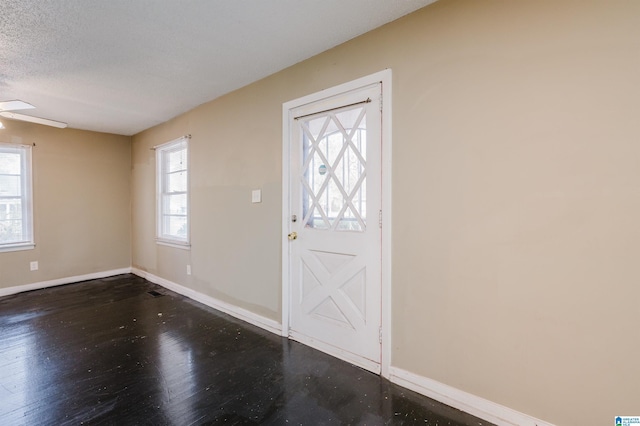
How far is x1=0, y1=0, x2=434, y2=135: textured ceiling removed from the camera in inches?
73.7

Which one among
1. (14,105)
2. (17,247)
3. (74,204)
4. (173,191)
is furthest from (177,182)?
(17,247)

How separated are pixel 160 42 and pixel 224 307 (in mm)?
2699

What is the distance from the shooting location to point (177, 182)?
14.6ft

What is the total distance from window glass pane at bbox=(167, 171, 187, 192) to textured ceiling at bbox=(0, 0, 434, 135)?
1222mm

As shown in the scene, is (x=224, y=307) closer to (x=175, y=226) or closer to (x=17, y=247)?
(x=175, y=226)

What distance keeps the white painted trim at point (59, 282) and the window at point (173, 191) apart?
1.35 metres

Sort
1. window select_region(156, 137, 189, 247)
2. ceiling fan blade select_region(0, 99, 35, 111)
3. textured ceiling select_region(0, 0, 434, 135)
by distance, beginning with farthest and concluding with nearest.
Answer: window select_region(156, 137, 189, 247), ceiling fan blade select_region(0, 99, 35, 111), textured ceiling select_region(0, 0, 434, 135)

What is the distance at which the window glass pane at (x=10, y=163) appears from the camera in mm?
4121

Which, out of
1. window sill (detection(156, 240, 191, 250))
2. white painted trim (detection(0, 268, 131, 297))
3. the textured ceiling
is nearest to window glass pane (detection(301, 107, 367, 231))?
the textured ceiling

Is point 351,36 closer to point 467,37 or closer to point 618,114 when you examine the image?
point 467,37

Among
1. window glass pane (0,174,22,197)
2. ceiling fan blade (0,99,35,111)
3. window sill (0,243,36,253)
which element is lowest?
window sill (0,243,36,253)

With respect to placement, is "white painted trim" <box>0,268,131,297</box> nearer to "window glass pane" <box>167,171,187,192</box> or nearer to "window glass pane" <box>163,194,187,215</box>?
"window glass pane" <box>163,194,187,215</box>

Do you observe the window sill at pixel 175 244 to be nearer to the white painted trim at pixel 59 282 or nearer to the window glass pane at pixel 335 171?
the white painted trim at pixel 59 282

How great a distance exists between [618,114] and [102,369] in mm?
3548
